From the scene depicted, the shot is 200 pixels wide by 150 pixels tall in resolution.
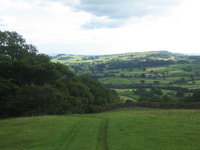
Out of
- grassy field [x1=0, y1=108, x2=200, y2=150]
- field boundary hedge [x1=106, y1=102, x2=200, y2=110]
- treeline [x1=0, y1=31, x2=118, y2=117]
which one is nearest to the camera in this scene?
grassy field [x1=0, y1=108, x2=200, y2=150]

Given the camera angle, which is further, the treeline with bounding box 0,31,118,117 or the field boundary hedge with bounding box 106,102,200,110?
the treeline with bounding box 0,31,118,117

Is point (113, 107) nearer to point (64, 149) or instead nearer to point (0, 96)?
point (0, 96)

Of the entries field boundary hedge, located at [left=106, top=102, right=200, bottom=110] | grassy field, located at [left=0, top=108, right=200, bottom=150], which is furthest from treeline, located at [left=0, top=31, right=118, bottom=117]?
grassy field, located at [left=0, top=108, right=200, bottom=150]

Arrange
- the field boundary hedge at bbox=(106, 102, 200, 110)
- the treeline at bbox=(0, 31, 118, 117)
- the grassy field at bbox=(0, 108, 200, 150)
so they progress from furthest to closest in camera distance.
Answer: the treeline at bbox=(0, 31, 118, 117) → the field boundary hedge at bbox=(106, 102, 200, 110) → the grassy field at bbox=(0, 108, 200, 150)

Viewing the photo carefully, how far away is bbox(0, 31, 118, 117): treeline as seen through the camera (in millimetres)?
47312

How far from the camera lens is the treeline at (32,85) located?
4731 centimetres

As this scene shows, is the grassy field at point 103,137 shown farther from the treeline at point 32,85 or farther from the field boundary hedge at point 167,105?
the treeline at point 32,85

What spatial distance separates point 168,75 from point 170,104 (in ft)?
406

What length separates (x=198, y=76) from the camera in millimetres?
142500

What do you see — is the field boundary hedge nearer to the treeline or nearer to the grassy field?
the treeline

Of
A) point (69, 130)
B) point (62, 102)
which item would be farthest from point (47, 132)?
point (62, 102)

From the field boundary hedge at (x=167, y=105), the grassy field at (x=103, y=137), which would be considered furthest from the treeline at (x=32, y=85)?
the grassy field at (x=103, y=137)

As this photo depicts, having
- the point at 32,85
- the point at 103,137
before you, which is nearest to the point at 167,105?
the point at 103,137

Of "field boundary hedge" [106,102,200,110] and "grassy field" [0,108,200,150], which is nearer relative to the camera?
"grassy field" [0,108,200,150]
